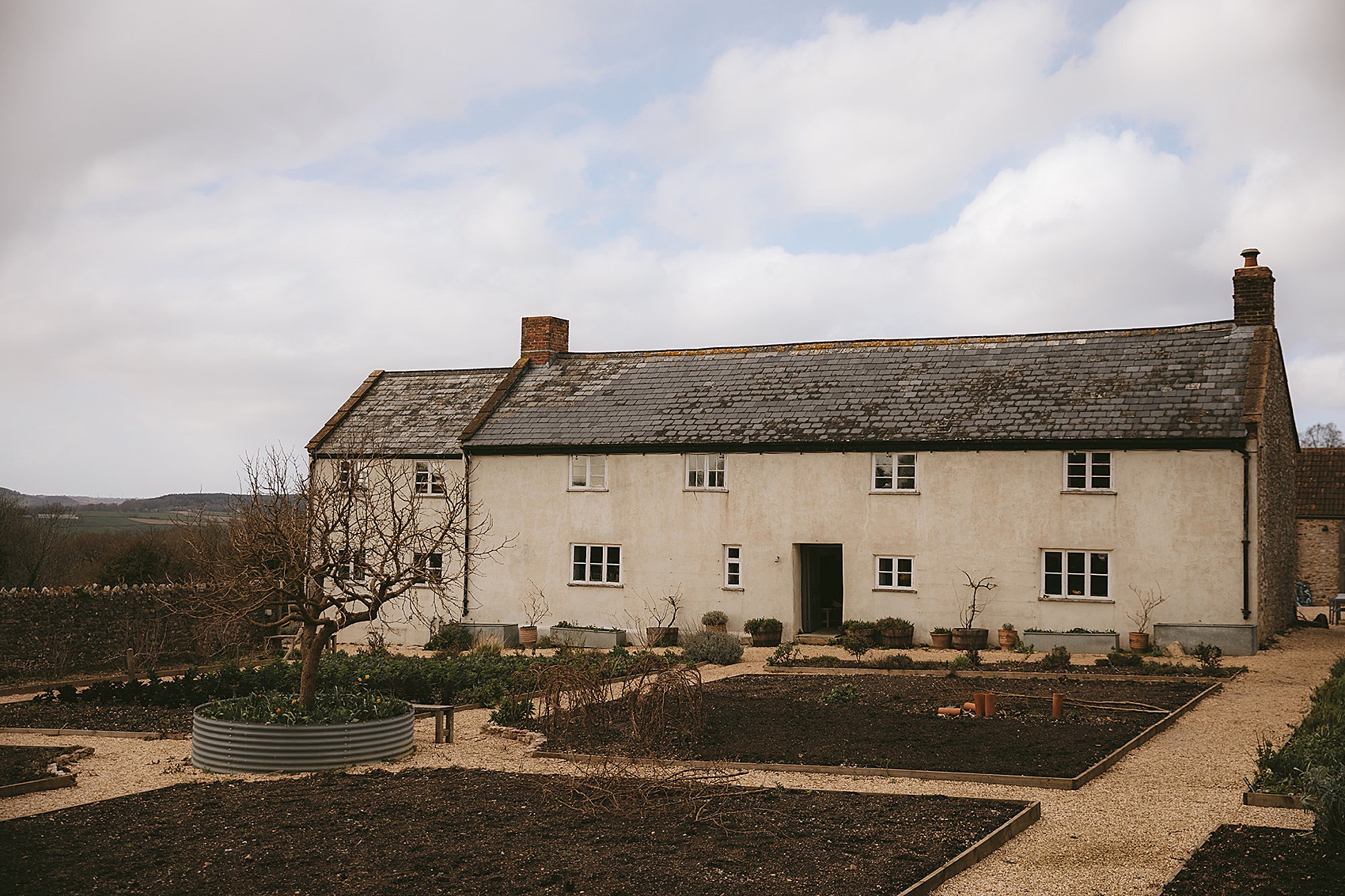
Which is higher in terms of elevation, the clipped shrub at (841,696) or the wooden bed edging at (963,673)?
the clipped shrub at (841,696)

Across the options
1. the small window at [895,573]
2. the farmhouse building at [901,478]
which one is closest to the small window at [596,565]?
the farmhouse building at [901,478]

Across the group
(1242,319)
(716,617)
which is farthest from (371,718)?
(1242,319)

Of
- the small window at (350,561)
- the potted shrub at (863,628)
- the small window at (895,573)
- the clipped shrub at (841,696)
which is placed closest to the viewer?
the small window at (350,561)

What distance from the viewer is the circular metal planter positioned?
38.7 feet

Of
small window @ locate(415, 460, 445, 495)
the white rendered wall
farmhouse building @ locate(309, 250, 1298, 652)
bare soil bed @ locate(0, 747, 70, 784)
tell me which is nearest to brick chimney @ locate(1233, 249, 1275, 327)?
farmhouse building @ locate(309, 250, 1298, 652)

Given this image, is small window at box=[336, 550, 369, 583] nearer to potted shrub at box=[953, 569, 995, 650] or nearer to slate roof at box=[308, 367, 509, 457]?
potted shrub at box=[953, 569, 995, 650]

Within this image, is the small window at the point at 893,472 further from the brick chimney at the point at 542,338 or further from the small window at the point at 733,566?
the brick chimney at the point at 542,338

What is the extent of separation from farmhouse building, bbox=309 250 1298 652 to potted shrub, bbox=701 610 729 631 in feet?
1.26

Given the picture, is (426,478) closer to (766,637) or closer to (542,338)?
(542,338)

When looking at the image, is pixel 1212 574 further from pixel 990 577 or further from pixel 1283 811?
pixel 1283 811

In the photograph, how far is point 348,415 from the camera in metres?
33.2

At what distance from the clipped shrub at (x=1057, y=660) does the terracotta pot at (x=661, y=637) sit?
8.70 m

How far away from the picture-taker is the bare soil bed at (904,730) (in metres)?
12.1

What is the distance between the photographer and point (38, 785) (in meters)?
11.0
